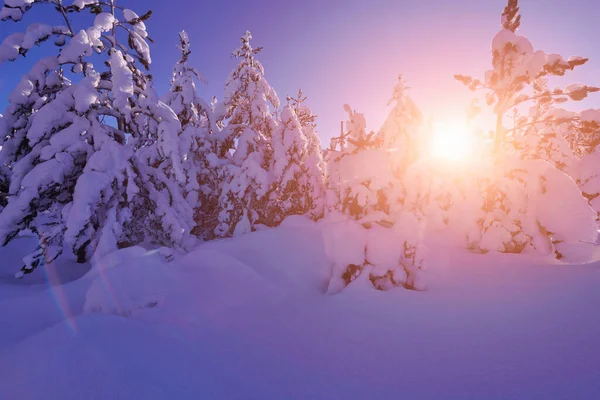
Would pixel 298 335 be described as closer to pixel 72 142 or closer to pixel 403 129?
pixel 403 129

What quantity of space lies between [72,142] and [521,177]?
8680 millimetres

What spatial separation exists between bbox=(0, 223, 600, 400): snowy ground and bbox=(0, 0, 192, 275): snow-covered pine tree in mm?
1289

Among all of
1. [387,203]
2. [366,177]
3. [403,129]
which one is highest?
[403,129]

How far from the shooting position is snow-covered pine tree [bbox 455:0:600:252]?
4.44m

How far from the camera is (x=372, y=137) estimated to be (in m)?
4.95

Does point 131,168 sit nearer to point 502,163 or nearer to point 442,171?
point 442,171

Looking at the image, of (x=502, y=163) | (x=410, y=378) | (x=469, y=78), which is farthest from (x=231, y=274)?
(x=469, y=78)

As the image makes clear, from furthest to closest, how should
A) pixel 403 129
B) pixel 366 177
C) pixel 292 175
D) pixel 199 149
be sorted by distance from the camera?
1. pixel 199 149
2. pixel 292 175
3. pixel 403 129
4. pixel 366 177

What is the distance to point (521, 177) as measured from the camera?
506 centimetres

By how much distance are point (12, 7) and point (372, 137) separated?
710 centimetres

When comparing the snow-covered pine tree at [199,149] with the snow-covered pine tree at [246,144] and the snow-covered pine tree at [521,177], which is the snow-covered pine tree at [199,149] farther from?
the snow-covered pine tree at [521,177]

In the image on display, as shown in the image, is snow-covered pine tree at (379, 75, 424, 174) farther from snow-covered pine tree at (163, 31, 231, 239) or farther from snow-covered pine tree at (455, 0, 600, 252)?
snow-covered pine tree at (163, 31, 231, 239)

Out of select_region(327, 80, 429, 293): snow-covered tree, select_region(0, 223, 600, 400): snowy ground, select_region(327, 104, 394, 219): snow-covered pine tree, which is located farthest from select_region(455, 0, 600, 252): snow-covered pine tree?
select_region(327, 104, 394, 219): snow-covered pine tree

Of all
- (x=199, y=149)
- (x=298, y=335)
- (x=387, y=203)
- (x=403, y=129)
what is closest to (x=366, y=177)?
(x=387, y=203)
